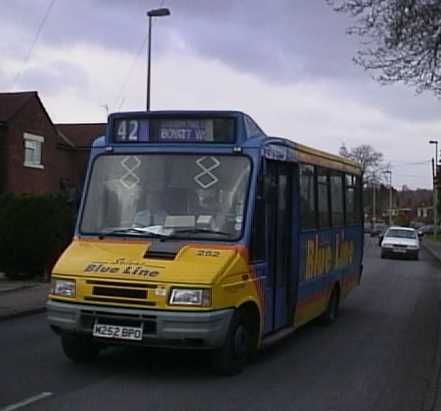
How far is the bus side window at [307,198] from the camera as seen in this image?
10.9 metres

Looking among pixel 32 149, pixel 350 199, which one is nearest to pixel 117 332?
pixel 350 199

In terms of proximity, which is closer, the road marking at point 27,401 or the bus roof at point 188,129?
the road marking at point 27,401

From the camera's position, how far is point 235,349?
28.1 feet

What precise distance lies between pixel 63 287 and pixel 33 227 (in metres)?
11.5

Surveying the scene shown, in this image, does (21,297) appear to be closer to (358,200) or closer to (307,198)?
(358,200)

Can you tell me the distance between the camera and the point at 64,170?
4397cm

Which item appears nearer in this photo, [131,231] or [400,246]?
[131,231]

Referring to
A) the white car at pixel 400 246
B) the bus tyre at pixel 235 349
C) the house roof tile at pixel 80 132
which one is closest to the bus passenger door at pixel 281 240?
the bus tyre at pixel 235 349

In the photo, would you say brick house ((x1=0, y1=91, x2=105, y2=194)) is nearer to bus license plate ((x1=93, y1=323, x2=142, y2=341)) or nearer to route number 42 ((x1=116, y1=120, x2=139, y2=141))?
route number 42 ((x1=116, y1=120, x2=139, y2=141))

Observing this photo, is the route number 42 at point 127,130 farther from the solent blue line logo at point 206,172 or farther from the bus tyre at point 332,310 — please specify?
the bus tyre at point 332,310

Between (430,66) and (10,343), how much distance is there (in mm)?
9048

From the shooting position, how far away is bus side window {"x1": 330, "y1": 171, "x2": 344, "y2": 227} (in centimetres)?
1297

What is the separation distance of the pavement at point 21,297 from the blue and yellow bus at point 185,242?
513cm

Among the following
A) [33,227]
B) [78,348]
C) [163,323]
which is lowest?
[78,348]
